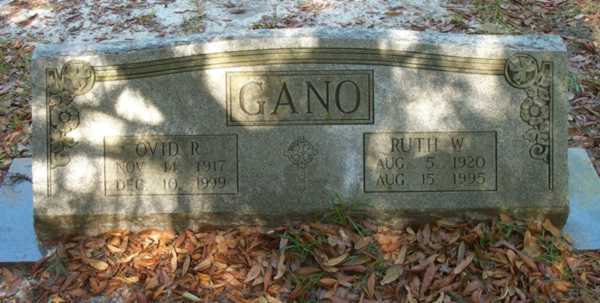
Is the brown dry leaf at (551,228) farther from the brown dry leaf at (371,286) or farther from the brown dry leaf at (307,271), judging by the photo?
the brown dry leaf at (307,271)

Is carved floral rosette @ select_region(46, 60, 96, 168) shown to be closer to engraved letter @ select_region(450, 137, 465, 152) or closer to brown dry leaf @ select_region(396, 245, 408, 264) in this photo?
brown dry leaf @ select_region(396, 245, 408, 264)

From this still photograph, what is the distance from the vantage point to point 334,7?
710cm

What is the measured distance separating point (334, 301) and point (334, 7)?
4.49 metres

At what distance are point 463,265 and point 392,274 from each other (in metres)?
0.40

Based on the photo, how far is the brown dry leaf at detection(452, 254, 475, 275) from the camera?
3.46m

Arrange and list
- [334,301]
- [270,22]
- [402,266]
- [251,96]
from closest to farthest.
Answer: [334,301] → [402,266] → [251,96] → [270,22]

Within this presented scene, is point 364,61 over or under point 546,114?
over

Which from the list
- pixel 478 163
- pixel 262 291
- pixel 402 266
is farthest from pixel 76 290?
A: pixel 478 163

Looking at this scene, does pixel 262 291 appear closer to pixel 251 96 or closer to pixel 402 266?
pixel 402 266

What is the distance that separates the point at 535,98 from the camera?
3.70 meters

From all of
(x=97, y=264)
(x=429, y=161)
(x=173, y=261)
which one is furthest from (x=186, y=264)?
(x=429, y=161)

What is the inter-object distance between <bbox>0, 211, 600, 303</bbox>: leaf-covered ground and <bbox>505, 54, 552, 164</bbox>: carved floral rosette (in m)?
0.46

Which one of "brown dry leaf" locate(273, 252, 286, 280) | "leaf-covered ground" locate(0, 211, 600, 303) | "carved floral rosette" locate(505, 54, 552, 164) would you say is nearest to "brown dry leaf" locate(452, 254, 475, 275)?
"leaf-covered ground" locate(0, 211, 600, 303)

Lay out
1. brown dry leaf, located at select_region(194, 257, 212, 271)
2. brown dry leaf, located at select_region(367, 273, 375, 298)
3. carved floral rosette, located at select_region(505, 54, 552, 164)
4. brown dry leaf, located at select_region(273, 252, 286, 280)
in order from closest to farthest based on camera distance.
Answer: brown dry leaf, located at select_region(367, 273, 375, 298) → brown dry leaf, located at select_region(273, 252, 286, 280) → brown dry leaf, located at select_region(194, 257, 212, 271) → carved floral rosette, located at select_region(505, 54, 552, 164)
